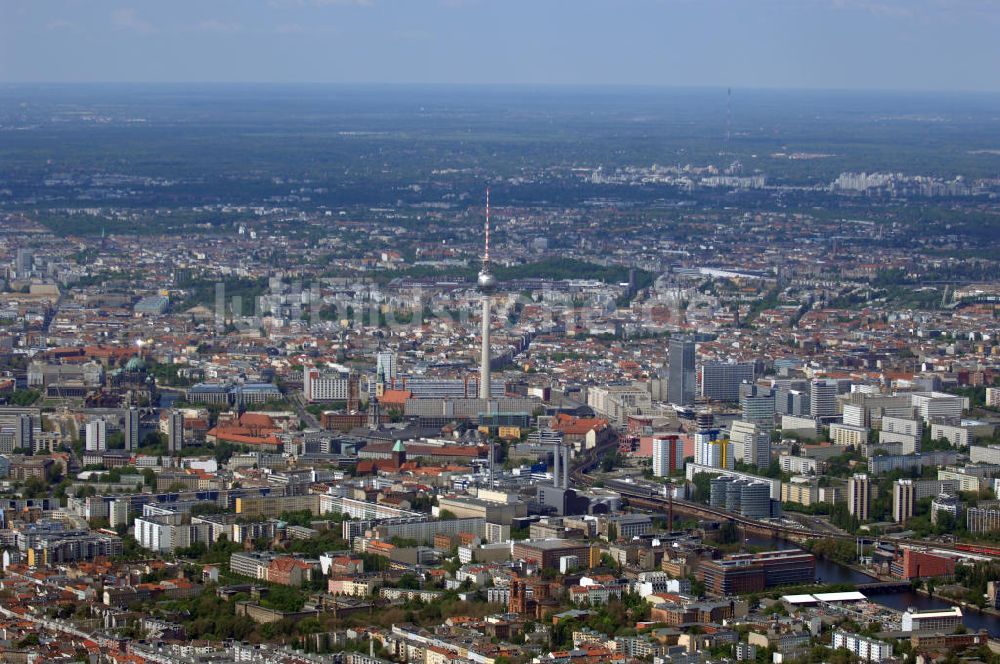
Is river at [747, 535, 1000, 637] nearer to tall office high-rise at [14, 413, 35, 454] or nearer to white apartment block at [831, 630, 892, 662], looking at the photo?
white apartment block at [831, 630, 892, 662]

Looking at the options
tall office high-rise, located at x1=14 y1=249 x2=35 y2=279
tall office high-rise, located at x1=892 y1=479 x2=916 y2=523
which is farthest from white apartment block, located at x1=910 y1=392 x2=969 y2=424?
tall office high-rise, located at x1=14 y1=249 x2=35 y2=279

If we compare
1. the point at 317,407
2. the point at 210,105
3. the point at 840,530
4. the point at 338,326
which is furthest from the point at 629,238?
the point at 210,105

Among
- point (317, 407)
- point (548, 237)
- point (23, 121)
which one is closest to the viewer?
point (317, 407)

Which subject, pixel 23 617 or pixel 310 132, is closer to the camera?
pixel 23 617

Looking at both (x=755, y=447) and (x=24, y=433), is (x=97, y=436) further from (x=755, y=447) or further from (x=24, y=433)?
(x=755, y=447)

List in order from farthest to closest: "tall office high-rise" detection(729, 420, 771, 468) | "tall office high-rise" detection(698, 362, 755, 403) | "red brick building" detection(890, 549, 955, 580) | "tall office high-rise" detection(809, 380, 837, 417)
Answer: "tall office high-rise" detection(698, 362, 755, 403)
"tall office high-rise" detection(809, 380, 837, 417)
"tall office high-rise" detection(729, 420, 771, 468)
"red brick building" detection(890, 549, 955, 580)

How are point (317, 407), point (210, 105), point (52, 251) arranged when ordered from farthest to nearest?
point (210, 105), point (52, 251), point (317, 407)

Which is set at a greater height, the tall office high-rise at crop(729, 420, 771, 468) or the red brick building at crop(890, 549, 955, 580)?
the red brick building at crop(890, 549, 955, 580)

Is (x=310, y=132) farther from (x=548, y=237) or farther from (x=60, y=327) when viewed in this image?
(x=60, y=327)
